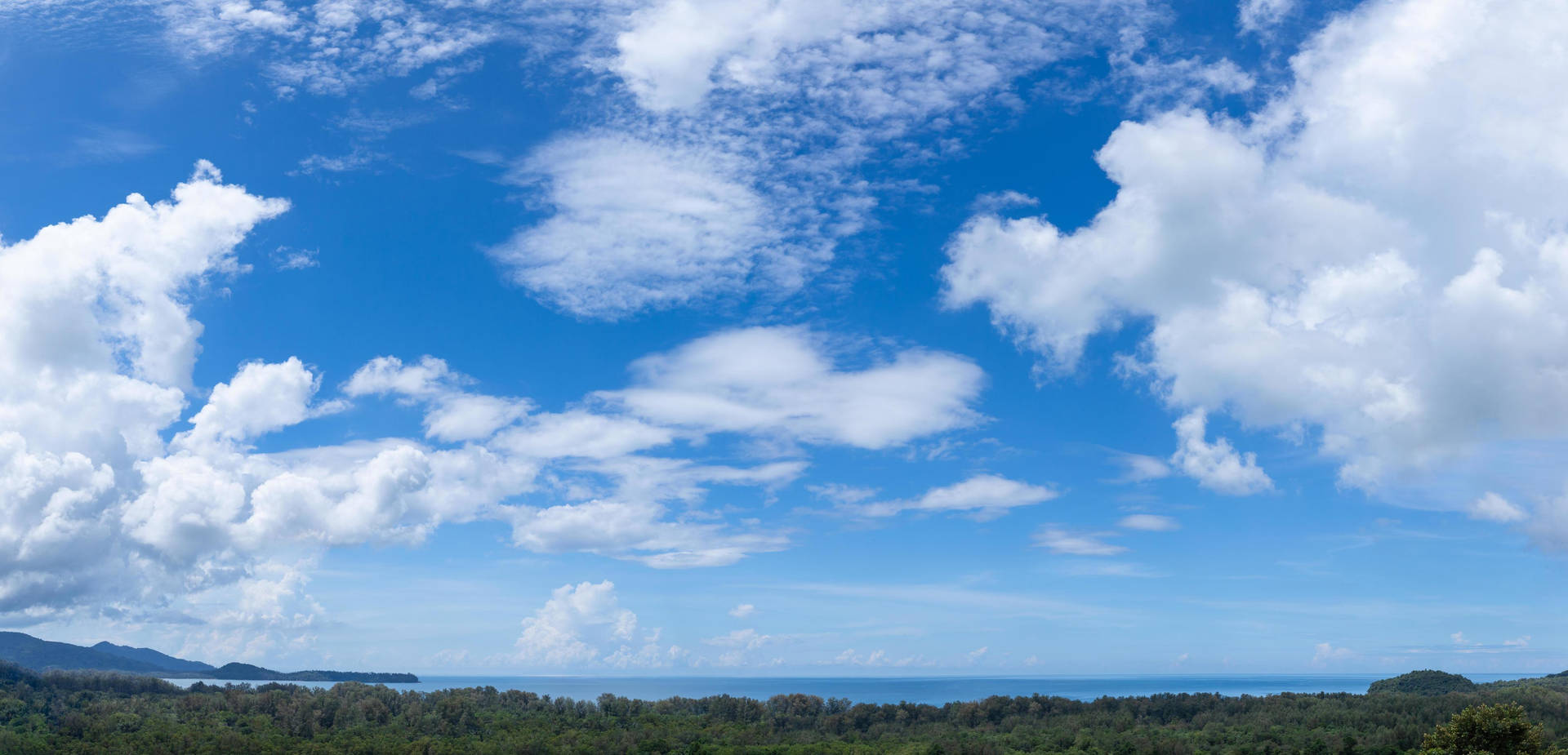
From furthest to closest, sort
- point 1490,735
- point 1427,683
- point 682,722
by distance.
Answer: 1. point 1427,683
2. point 682,722
3. point 1490,735

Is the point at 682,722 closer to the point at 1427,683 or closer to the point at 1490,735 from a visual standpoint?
the point at 1490,735

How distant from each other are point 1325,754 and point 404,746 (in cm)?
9470

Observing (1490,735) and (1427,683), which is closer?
(1490,735)

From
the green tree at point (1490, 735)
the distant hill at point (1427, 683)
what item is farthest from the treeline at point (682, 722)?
the green tree at point (1490, 735)

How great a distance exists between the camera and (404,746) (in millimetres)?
102375

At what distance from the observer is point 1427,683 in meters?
161

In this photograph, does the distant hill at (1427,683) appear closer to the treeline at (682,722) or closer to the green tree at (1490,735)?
the treeline at (682,722)

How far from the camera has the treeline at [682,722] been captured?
101 m

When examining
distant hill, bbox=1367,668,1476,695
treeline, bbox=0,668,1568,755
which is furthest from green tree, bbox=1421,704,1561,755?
distant hill, bbox=1367,668,1476,695

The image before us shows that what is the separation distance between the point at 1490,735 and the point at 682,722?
320ft

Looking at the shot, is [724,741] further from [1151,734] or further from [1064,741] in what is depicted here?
[1151,734]

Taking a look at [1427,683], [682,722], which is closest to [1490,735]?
[682,722]

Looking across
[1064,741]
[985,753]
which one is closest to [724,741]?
[985,753]

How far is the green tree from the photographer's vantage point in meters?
51.4
